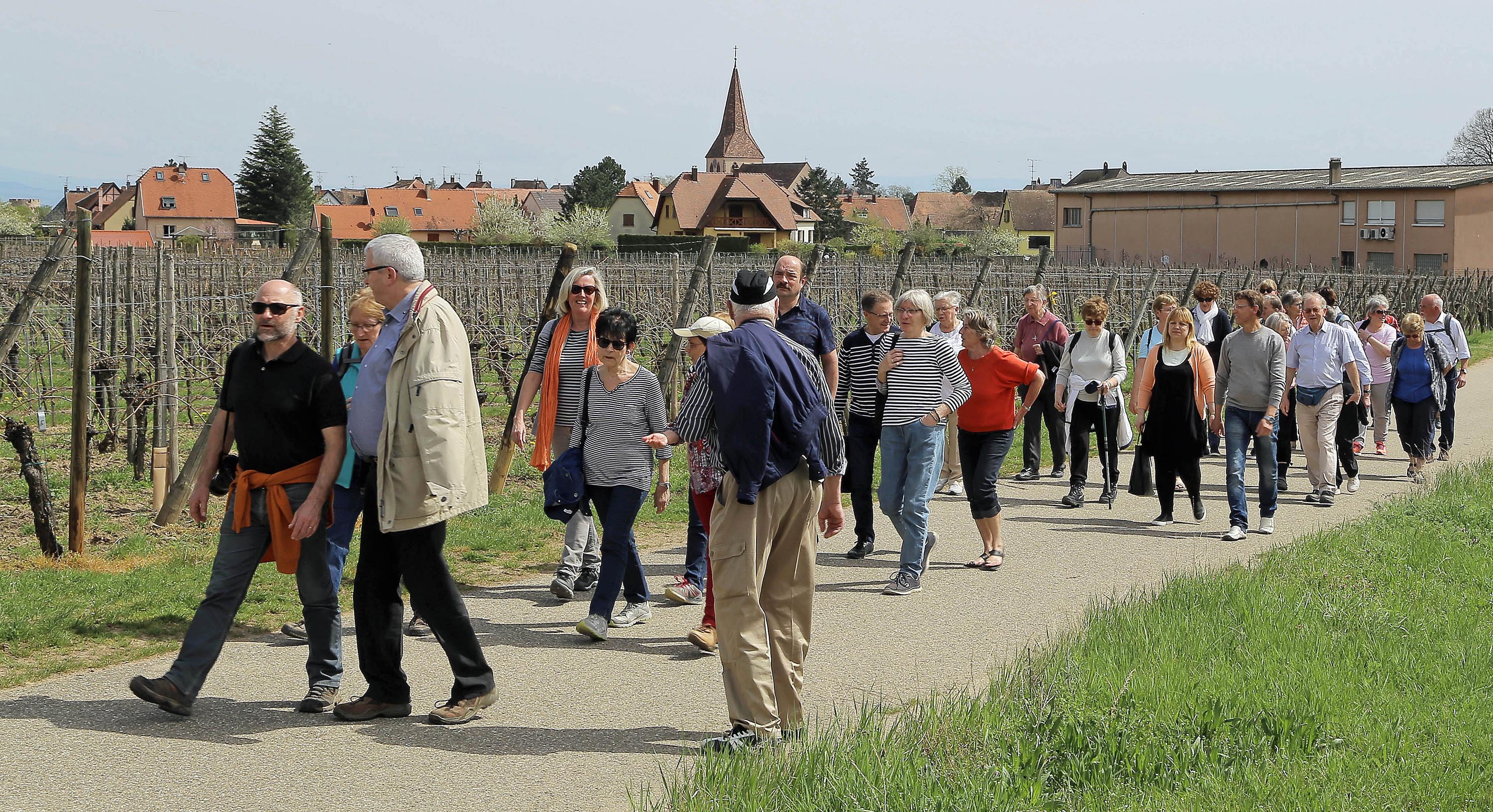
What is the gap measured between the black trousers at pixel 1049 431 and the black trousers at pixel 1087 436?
1268mm

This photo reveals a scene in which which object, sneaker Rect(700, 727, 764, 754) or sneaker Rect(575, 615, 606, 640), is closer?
sneaker Rect(700, 727, 764, 754)

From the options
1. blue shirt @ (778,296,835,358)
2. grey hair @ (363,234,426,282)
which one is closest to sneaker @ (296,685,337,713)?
grey hair @ (363,234,426,282)

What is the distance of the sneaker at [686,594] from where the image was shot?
7488 mm

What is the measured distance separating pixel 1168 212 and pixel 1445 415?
53.6m

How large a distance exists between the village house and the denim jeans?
181 feet

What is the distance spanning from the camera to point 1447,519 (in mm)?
9625

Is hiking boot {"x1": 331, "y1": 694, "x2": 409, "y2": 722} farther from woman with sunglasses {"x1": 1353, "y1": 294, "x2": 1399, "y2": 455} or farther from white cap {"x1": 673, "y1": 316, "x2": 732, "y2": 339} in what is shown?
woman with sunglasses {"x1": 1353, "y1": 294, "x2": 1399, "y2": 455}

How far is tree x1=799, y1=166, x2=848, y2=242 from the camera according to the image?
347ft

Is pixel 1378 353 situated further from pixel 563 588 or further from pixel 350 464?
pixel 350 464

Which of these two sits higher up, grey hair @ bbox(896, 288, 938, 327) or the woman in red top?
grey hair @ bbox(896, 288, 938, 327)

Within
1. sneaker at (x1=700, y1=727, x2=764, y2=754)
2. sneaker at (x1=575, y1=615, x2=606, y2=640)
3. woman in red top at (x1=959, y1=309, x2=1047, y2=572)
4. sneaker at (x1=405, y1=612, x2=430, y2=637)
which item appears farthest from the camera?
woman in red top at (x1=959, y1=309, x2=1047, y2=572)

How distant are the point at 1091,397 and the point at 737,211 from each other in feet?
273

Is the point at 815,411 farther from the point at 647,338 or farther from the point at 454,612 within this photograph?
the point at 647,338

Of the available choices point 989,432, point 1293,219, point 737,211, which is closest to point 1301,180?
point 1293,219
